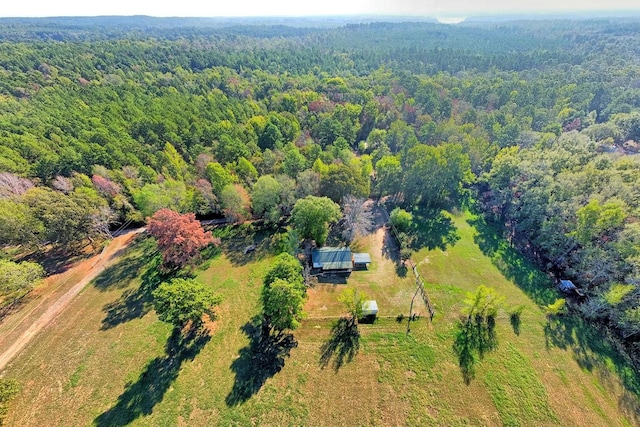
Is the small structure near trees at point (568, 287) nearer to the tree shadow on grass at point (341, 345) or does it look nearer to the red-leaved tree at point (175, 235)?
the tree shadow on grass at point (341, 345)

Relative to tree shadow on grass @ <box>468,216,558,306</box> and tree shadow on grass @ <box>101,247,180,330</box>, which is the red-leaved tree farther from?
tree shadow on grass @ <box>468,216,558,306</box>

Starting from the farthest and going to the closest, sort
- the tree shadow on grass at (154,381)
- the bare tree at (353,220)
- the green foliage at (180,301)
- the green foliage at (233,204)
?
the green foliage at (233,204) < the bare tree at (353,220) < the green foliage at (180,301) < the tree shadow on grass at (154,381)

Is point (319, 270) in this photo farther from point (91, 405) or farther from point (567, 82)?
point (567, 82)

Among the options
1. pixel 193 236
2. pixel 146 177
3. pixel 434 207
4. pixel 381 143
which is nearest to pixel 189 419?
pixel 193 236

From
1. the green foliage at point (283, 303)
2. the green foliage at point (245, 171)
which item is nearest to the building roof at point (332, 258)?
the green foliage at point (283, 303)

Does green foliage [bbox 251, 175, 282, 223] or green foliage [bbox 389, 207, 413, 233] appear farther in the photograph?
green foliage [bbox 389, 207, 413, 233]

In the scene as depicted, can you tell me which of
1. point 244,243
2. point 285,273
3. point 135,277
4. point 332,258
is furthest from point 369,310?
point 135,277

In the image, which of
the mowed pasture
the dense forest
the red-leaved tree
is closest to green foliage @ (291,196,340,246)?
the dense forest
